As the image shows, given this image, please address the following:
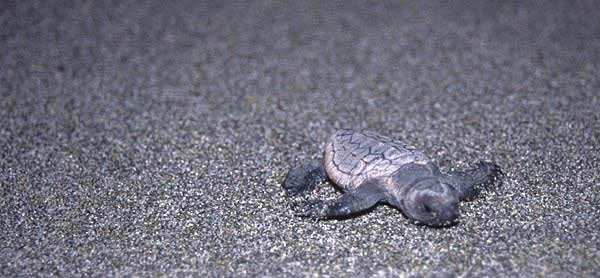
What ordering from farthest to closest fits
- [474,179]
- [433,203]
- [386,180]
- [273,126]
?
[273,126] < [474,179] < [386,180] < [433,203]

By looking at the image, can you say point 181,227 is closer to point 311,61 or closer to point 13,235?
point 13,235

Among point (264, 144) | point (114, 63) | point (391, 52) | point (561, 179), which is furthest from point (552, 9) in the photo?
point (114, 63)

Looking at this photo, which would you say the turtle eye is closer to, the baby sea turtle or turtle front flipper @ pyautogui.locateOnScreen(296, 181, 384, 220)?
the baby sea turtle

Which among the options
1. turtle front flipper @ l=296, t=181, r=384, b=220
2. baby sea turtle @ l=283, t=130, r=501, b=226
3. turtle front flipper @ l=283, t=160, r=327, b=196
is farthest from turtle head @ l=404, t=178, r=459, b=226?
turtle front flipper @ l=283, t=160, r=327, b=196

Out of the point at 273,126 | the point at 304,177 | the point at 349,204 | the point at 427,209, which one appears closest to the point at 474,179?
the point at 427,209

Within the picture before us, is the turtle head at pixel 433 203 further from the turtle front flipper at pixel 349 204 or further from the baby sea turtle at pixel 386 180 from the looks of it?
the turtle front flipper at pixel 349 204

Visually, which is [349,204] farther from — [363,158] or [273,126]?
[273,126]

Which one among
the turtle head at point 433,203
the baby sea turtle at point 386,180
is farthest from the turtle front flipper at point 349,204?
the turtle head at point 433,203
